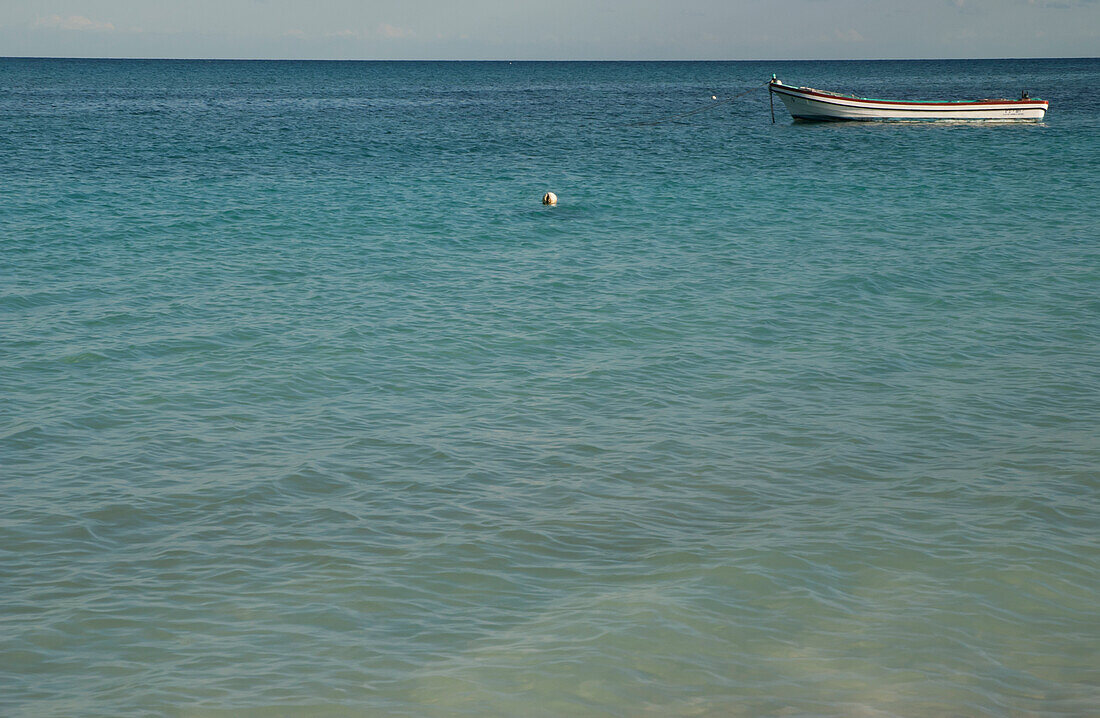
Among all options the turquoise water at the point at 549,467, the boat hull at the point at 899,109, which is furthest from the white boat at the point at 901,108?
the turquoise water at the point at 549,467

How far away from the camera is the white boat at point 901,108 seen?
5122 cm

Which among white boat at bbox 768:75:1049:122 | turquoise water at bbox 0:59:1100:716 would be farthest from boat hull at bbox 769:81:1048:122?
turquoise water at bbox 0:59:1100:716

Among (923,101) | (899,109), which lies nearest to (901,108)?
(899,109)

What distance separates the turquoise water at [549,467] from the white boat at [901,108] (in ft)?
100

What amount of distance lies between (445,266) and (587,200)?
30.4ft

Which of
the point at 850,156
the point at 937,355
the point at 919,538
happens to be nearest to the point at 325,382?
the point at 919,538

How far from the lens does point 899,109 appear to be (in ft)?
172

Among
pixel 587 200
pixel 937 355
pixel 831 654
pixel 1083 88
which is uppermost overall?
pixel 1083 88

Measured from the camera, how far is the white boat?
51219 mm

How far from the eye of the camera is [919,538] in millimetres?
8047

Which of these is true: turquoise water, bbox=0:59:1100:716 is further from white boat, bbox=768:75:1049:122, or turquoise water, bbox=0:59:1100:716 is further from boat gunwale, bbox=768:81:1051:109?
white boat, bbox=768:75:1049:122

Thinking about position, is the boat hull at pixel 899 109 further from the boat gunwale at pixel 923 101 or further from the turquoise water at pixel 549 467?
the turquoise water at pixel 549 467

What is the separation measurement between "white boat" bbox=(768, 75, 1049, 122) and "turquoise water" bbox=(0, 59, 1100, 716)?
3054 cm

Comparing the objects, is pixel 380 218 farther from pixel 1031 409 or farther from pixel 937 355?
pixel 1031 409
